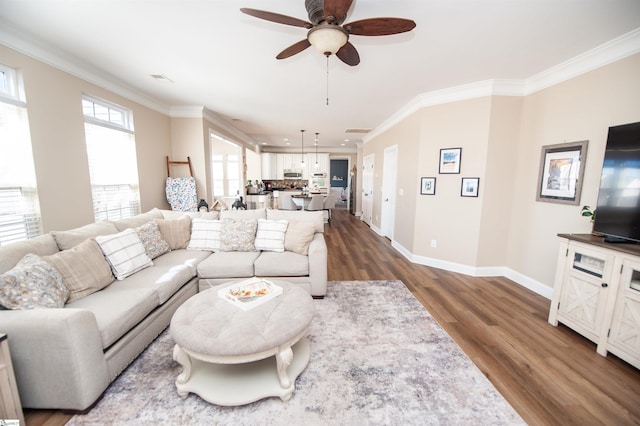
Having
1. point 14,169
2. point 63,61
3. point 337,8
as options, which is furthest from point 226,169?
point 337,8

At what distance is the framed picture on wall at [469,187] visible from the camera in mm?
3379

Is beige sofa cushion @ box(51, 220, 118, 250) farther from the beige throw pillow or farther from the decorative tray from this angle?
the beige throw pillow

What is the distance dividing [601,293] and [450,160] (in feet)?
7.22

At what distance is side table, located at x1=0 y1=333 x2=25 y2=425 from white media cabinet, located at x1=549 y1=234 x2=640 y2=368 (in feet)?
12.6

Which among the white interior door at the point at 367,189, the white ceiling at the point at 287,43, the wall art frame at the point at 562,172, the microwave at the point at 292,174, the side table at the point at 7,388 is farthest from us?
the microwave at the point at 292,174

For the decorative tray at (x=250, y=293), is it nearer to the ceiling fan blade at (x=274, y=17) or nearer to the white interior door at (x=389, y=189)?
the ceiling fan blade at (x=274, y=17)

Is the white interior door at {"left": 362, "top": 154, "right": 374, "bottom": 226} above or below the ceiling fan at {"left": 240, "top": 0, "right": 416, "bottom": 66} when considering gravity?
below

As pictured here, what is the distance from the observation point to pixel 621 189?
75.5 inches

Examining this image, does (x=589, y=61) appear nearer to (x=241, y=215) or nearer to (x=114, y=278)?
(x=241, y=215)

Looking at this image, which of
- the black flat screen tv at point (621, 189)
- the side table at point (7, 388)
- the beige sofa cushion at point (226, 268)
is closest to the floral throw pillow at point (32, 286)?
the side table at point (7, 388)

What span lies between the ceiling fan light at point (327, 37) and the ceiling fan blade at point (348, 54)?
0.25 meters

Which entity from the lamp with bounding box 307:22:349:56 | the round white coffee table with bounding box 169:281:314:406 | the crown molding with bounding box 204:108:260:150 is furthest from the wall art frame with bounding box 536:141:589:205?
the crown molding with bounding box 204:108:260:150

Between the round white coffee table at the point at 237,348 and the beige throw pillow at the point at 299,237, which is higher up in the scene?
the beige throw pillow at the point at 299,237

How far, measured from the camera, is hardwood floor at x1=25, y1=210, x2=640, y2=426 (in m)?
1.45
